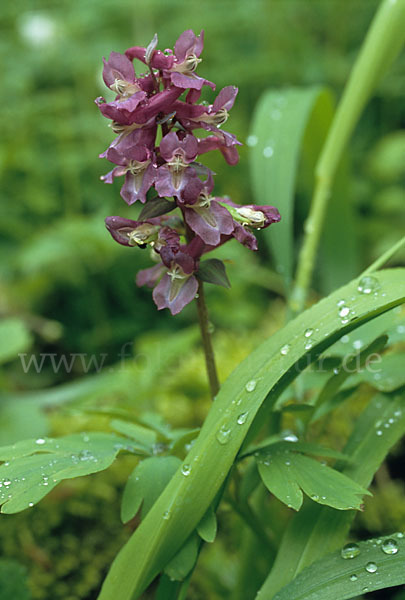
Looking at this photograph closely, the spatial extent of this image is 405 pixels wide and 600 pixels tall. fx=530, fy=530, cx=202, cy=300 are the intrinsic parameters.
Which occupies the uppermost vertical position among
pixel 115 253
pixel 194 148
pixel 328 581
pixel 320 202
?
pixel 194 148

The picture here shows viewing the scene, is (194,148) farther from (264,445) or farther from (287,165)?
(287,165)

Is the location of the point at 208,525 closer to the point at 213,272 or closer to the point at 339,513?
the point at 339,513

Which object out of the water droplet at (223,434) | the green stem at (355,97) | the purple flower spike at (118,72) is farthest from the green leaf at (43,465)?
the green stem at (355,97)

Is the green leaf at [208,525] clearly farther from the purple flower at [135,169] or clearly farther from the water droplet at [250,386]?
the purple flower at [135,169]

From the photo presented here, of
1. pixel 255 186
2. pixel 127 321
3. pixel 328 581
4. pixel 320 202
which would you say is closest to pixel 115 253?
pixel 127 321

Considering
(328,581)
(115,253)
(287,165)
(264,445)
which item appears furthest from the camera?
(115,253)

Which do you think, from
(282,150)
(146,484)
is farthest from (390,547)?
(282,150)
